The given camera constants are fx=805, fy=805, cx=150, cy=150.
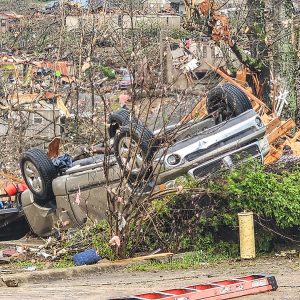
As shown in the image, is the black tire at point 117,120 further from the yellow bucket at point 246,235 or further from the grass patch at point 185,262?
the yellow bucket at point 246,235

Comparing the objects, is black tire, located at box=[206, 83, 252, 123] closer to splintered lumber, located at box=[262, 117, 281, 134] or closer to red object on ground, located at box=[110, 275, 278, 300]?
splintered lumber, located at box=[262, 117, 281, 134]

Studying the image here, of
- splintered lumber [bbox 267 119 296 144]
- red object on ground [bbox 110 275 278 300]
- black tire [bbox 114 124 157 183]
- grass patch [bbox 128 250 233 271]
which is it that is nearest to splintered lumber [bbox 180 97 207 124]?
splintered lumber [bbox 267 119 296 144]

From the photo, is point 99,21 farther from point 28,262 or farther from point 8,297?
point 8,297

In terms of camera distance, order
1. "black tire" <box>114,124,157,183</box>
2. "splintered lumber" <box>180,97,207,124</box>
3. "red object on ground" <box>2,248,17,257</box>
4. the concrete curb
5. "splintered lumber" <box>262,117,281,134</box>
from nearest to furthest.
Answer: the concrete curb < "black tire" <box>114,124,157,183</box> < "red object on ground" <box>2,248,17,257</box> < "splintered lumber" <box>180,97,207,124</box> < "splintered lumber" <box>262,117,281,134</box>

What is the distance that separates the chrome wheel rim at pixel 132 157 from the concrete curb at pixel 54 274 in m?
1.32

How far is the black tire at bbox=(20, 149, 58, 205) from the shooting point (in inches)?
475

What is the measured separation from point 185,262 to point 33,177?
336cm

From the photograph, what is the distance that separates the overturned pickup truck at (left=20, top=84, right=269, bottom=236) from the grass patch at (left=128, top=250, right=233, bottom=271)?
1.02 m

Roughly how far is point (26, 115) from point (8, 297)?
13448 mm

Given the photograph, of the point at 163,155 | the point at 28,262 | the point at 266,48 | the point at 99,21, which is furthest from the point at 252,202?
the point at 99,21

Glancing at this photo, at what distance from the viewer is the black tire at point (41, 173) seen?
12.1 m

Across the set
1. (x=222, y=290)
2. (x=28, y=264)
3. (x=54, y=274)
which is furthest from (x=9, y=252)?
(x=222, y=290)

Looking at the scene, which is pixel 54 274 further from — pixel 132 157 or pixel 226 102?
pixel 226 102

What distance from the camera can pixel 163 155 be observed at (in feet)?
34.4
